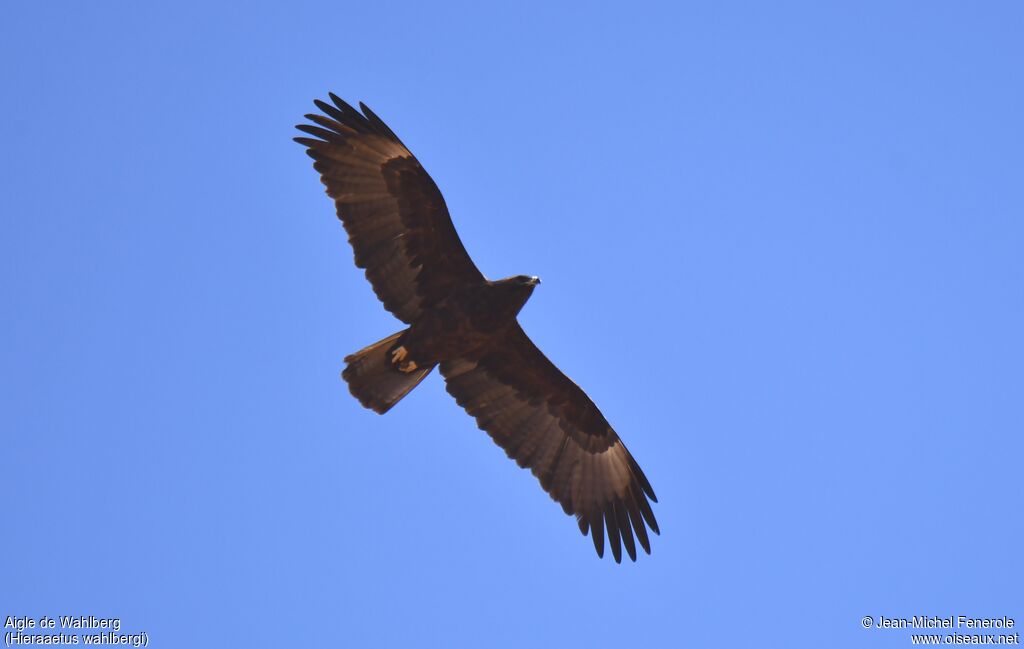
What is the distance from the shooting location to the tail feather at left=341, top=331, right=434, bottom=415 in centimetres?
1293

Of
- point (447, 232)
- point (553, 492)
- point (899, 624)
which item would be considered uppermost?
point (447, 232)

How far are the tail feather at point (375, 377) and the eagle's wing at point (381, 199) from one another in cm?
52

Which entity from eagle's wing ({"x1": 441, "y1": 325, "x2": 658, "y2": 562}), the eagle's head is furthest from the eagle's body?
eagle's wing ({"x1": 441, "y1": 325, "x2": 658, "y2": 562})

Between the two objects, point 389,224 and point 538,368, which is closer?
point 389,224

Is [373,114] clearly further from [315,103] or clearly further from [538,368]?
[538,368]

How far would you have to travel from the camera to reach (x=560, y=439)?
14.3 m

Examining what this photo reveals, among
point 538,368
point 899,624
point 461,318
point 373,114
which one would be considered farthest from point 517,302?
point 899,624

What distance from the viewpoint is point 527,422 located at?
46.4 feet

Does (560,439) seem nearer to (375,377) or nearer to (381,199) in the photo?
(375,377)

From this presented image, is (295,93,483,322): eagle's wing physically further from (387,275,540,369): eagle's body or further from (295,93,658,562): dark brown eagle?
(387,275,540,369): eagle's body

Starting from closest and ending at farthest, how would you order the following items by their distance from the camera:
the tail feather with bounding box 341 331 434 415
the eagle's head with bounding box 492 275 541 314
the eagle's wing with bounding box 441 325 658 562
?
the eagle's head with bounding box 492 275 541 314
the tail feather with bounding box 341 331 434 415
the eagle's wing with bounding box 441 325 658 562

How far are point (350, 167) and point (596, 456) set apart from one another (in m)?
4.67

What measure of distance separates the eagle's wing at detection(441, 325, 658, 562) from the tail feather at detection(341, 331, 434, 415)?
1.01 meters

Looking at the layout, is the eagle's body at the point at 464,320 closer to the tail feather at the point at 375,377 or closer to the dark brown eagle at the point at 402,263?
the dark brown eagle at the point at 402,263
